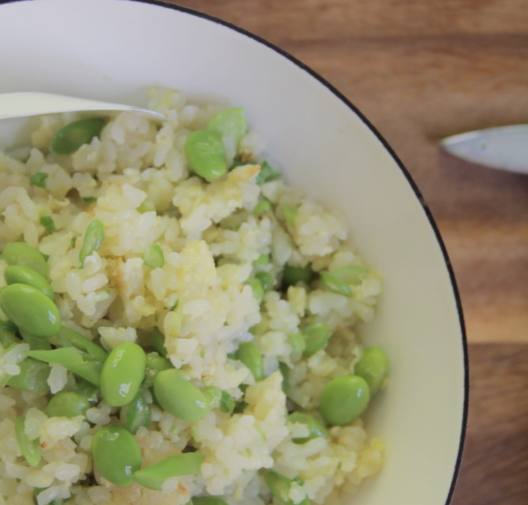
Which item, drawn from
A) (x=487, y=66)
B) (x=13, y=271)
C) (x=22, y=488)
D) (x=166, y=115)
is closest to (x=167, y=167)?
(x=166, y=115)

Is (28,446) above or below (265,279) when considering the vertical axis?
below

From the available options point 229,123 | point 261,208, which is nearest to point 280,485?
point 261,208

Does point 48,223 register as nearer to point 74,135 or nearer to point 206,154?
point 74,135

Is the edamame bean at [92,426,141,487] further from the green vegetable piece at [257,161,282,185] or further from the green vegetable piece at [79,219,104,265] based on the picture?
the green vegetable piece at [257,161,282,185]

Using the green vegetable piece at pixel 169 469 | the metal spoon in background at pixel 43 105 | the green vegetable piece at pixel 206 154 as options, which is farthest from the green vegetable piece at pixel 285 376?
the metal spoon in background at pixel 43 105

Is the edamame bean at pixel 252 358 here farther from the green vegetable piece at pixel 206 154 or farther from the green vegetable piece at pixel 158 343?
the green vegetable piece at pixel 206 154

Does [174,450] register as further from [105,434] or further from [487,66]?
[487,66]

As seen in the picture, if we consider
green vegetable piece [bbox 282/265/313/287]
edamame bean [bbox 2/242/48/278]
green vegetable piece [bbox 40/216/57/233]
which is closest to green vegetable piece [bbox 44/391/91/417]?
edamame bean [bbox 2/242/48/278]
